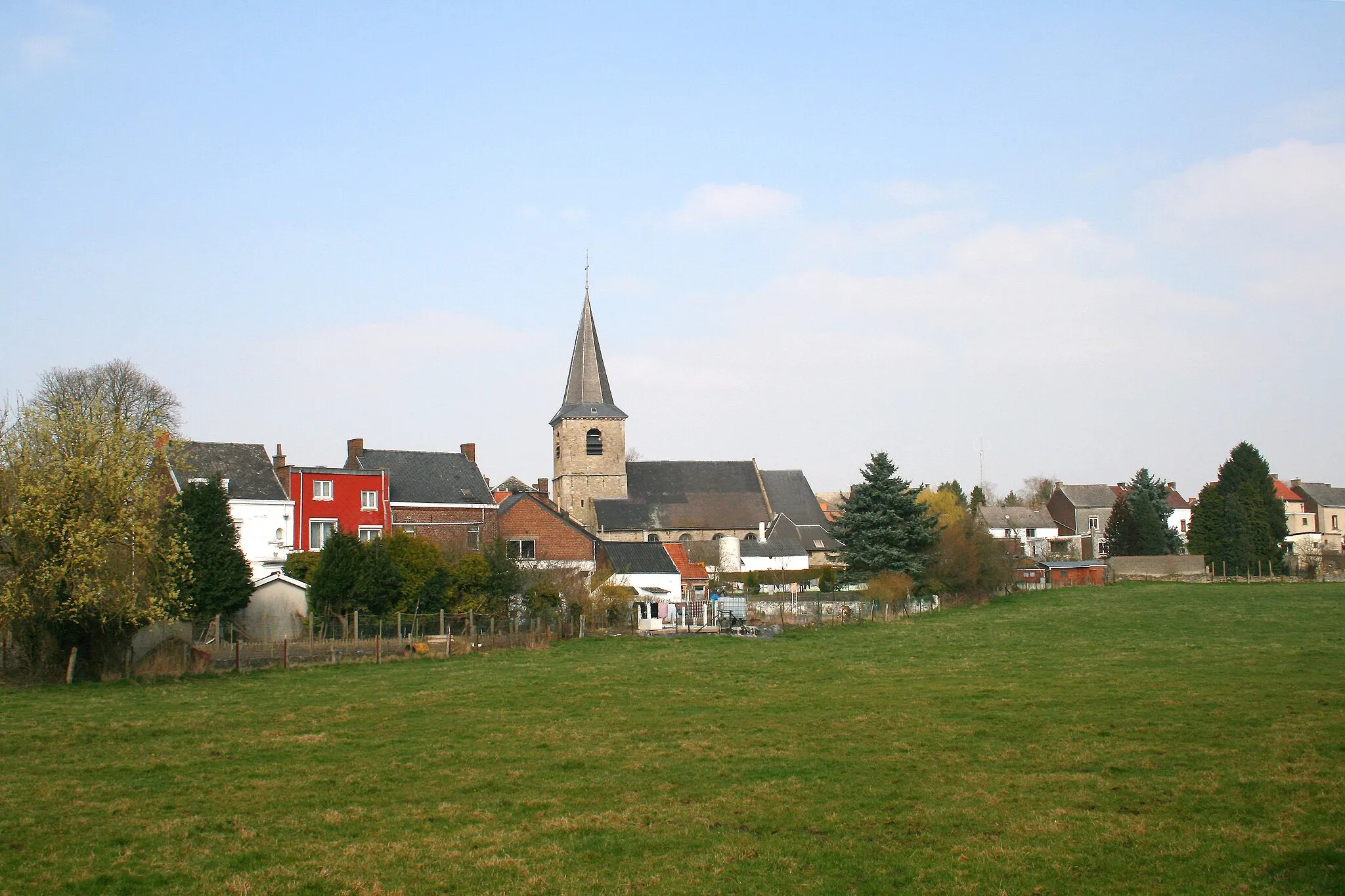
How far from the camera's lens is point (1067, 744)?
46.5 feet

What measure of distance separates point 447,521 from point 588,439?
28717 millimetres

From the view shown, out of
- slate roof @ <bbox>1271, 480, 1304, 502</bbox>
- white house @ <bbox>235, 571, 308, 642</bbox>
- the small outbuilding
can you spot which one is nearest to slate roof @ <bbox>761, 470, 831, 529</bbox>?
the small outbuilding

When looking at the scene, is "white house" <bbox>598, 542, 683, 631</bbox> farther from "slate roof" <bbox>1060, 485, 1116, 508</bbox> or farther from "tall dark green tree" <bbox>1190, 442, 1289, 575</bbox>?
"slate roof" <bbox>1060, 485, 1116, 508</bbox>

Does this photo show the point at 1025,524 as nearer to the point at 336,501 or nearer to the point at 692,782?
the point at 336,501

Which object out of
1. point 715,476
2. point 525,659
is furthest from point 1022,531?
point 525,659

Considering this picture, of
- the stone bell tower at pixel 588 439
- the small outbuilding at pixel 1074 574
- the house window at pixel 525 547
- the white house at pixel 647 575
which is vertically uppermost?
the stone bell tower at pixel 588 439

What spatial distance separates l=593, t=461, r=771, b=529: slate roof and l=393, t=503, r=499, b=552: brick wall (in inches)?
1034

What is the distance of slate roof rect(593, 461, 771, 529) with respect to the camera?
A: 78.1m

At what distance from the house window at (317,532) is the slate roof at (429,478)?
3.52m

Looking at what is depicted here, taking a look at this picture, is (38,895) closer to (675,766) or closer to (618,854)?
(618,854)

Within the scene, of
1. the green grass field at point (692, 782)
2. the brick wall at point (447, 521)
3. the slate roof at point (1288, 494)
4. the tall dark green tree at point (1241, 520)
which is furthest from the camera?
the slate roof at point (1288, 494)

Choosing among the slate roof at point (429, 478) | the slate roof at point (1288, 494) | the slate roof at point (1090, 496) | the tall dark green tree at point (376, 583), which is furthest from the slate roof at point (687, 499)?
the slate roof at point (1288, 494)

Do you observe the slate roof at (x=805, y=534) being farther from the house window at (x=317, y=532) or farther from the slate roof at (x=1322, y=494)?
the slate roof at (x=1322, y=494)

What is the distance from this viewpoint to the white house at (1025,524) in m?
100
